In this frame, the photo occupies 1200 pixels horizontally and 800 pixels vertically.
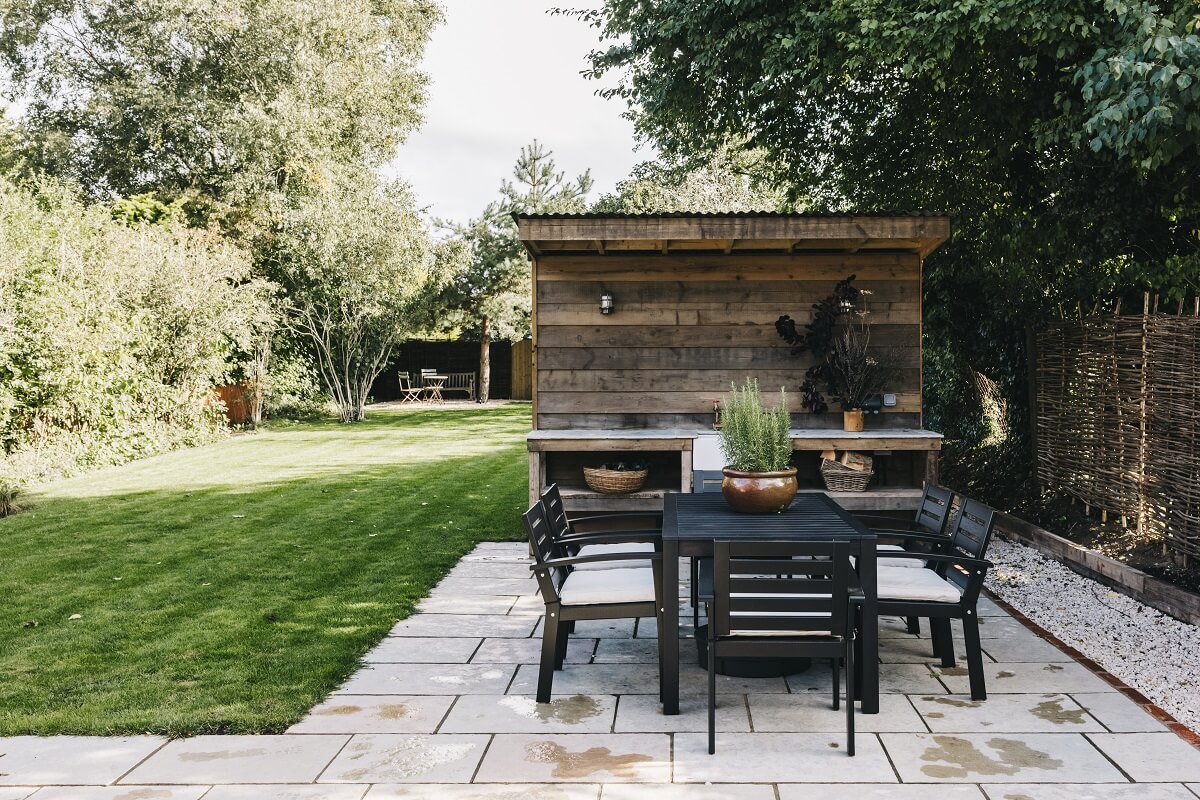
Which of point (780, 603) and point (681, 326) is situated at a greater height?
point (681, 326)

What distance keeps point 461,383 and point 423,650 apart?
64.6ft

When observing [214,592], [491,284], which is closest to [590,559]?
[214,592]

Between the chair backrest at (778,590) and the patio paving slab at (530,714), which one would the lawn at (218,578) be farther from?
the chair backrest at (778,590)

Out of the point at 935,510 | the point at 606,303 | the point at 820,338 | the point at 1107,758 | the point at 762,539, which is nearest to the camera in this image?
the point at 1107,758

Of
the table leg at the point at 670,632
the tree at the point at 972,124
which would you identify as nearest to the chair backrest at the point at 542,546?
the table leg at the point at 670,632

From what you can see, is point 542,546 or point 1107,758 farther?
point 542,546

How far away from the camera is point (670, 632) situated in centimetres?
327

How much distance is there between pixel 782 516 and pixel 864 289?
3.56 m

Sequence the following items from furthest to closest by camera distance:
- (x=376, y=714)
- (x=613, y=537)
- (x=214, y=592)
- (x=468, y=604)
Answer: (x=214, y=592)
(x=468, y=604)
(x=613, y=537)
(x=376, y=714)

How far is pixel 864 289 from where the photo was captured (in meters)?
6.87

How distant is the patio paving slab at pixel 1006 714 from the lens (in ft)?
10.2

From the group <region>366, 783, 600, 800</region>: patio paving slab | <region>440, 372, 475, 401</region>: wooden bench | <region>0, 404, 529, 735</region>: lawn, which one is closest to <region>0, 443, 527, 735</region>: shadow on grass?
<region>0, 404, 529, 735</region>: lawn

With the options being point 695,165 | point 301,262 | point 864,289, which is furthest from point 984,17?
point 301,262

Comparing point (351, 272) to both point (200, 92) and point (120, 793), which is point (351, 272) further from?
point (120, 793)
